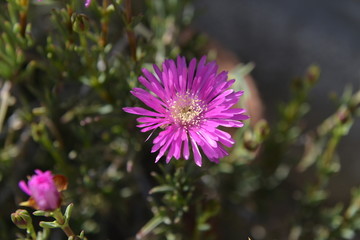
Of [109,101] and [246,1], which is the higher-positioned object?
[246,1]

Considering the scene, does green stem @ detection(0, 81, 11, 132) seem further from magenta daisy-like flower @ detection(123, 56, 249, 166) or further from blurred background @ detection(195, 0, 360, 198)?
blurred background @ detection(195, 0, 360, 198)

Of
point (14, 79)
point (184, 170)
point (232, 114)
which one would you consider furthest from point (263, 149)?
point (14, 79)

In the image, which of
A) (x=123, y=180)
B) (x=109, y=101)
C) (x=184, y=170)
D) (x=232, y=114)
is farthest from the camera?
(x=123, y=180)

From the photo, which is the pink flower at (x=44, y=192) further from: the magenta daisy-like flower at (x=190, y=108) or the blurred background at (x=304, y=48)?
the blurred background at (x=304, y=48)

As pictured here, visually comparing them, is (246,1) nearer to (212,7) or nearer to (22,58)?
(212,7)

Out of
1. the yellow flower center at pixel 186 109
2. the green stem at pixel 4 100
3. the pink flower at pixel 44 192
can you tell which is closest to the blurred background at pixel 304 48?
the yellow flower center at pixel 186 109

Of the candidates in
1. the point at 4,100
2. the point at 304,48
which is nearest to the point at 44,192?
the point at 4,100
